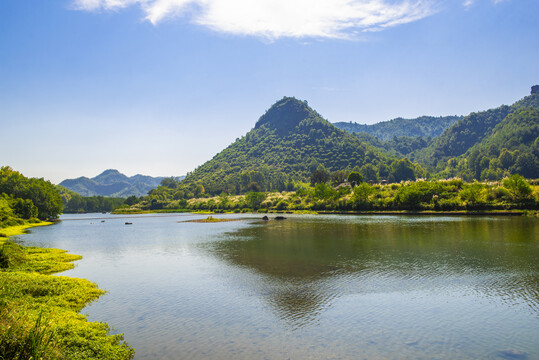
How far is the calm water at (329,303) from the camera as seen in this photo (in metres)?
16.1

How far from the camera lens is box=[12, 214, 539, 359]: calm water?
1612 cm

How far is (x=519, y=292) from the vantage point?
23953 millimetres

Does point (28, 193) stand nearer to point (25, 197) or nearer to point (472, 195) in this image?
point (25, 197)

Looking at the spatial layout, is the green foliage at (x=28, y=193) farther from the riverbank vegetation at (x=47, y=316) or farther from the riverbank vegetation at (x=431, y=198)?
the riverbank vegetation at (x=431, y=198)

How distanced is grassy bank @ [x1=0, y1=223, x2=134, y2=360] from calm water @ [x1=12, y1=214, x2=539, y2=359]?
1.37m

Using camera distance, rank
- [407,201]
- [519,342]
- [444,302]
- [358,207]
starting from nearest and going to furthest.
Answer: [519,342] < [444,302] < [407,201] < [358,207]

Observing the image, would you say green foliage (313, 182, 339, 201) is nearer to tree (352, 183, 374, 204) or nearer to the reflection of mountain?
tree (352, 183, 374, 204)

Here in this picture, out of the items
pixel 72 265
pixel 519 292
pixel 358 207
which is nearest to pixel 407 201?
pixel 358 207

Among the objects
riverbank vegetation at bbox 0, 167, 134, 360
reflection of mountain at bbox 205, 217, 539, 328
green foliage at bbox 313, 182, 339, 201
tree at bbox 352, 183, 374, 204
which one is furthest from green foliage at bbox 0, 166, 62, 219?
tree at bbox 352, 183, 374, 204

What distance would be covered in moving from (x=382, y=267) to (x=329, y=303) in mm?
13043

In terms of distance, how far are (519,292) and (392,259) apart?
46.8ft

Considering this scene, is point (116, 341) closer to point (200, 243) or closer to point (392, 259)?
point (392, 259)

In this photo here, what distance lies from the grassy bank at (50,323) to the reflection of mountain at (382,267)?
32.9 feet

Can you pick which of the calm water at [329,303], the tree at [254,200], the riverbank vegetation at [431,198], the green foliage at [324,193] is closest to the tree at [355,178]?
the riverbank vegetation at [431,198]
